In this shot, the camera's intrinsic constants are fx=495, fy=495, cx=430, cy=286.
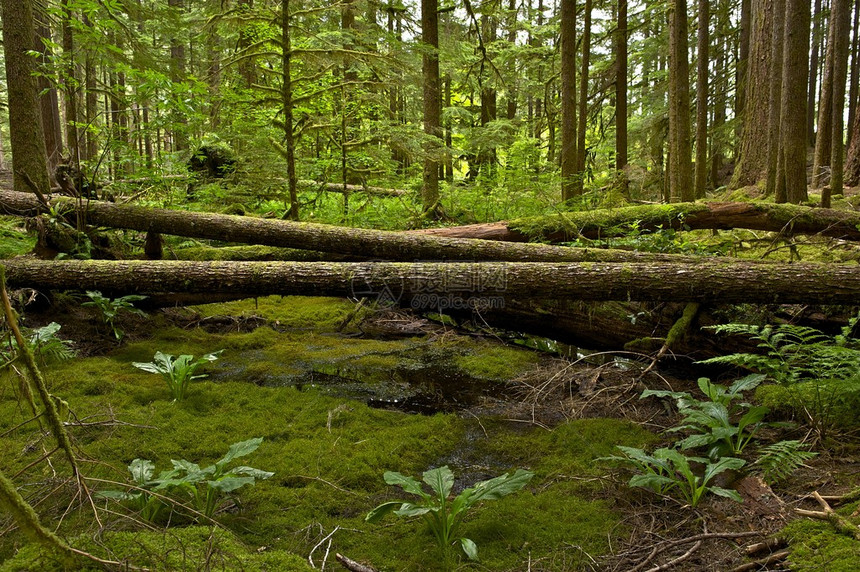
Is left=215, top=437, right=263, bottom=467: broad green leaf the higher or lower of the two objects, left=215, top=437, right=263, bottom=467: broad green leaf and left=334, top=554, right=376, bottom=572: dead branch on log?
the higher

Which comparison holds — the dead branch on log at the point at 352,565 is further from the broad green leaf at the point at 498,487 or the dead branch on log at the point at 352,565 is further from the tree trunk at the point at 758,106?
the tree trunk at the point at 758,106

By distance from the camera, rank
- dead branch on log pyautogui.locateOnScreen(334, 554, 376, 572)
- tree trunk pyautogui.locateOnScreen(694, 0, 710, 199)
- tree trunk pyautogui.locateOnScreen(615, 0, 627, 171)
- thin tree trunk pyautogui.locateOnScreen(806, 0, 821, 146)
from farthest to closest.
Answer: thin tree trunk pyautogui.locateOnScreen(806, 0, 821, 146), tree trunk pyautogui.locateOnScreen(615, 0, 627, 171), tree trunk pyautogui.locateOnScreen(694, 0, 710, 199), dead branch on log pyautogui.locateOnScreen(334, 554, 376, 572)

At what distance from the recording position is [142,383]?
4422mm

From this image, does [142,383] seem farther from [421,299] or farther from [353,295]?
[421,299]

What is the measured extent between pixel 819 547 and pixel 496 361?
3.65 m

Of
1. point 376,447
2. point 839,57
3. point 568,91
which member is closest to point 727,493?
point 376,447

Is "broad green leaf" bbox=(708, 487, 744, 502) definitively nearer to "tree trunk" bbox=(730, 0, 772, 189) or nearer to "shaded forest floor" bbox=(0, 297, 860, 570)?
"shaded forest floor" bbox=(0, 297, 860, 570)

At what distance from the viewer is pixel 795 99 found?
8.04 m

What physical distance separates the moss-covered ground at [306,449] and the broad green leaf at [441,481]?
0.24 m

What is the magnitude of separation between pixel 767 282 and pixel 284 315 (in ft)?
19.0

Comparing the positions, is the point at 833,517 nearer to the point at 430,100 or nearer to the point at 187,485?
the point at 187,485

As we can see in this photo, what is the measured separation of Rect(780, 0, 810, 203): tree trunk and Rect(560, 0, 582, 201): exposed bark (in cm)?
351

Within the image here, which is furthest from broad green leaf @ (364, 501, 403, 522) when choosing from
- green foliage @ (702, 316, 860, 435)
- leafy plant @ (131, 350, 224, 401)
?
green foliage @ (702, 316, 860, 435)

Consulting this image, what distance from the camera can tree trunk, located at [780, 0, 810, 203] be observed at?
793 cm
